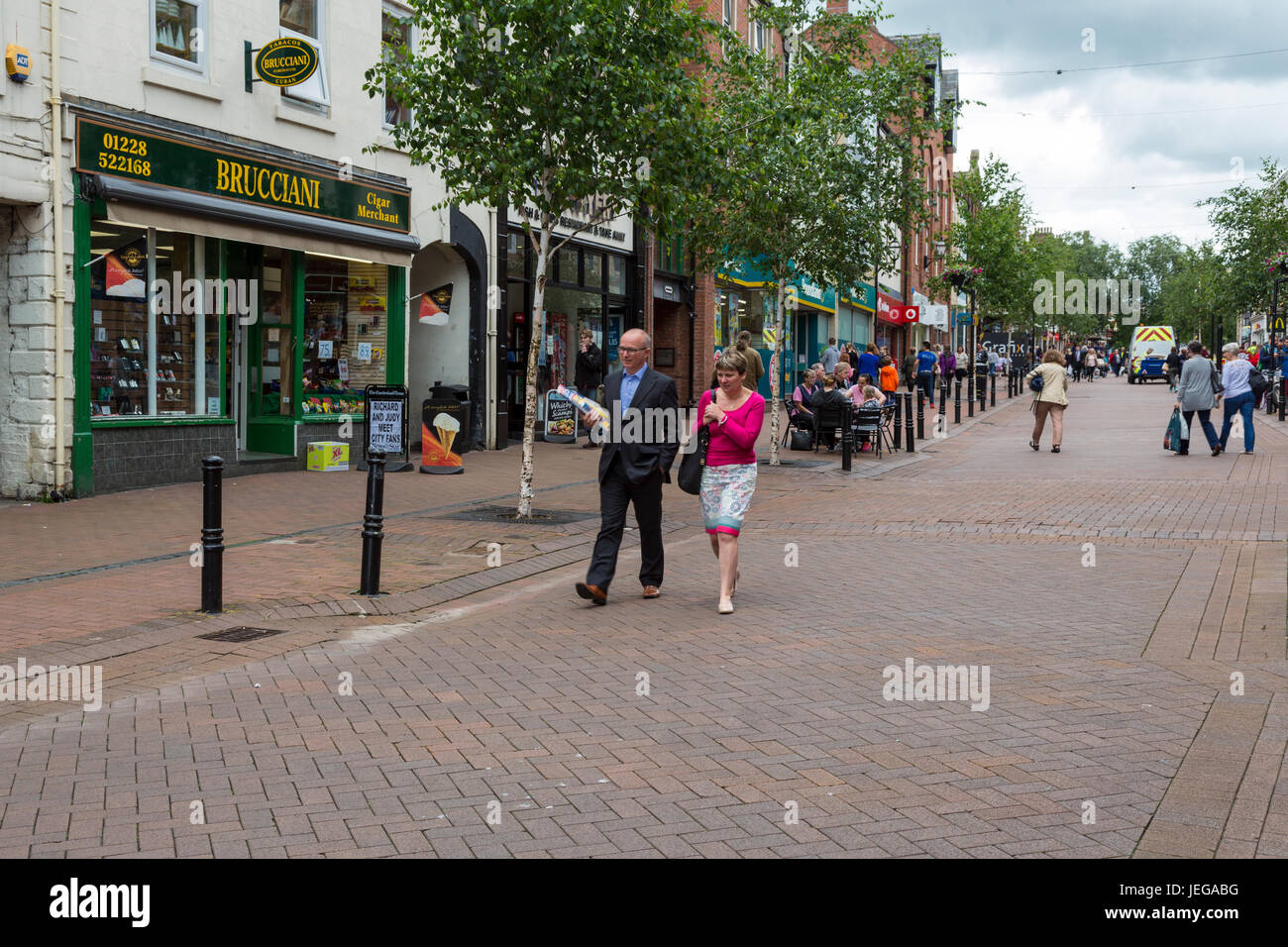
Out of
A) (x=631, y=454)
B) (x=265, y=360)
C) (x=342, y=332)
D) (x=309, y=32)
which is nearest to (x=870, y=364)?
(x=342, y=332)

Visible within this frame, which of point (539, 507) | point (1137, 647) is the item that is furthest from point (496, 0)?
point (1137, 647)

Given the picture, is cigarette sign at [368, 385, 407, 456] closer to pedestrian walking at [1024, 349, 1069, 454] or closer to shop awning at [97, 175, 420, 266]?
shop awning at [97, 175, 420, 266]

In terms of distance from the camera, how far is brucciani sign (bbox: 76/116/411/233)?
43.7 feet

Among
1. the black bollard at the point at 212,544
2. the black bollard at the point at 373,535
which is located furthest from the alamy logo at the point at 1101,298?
the black bollard at the point at 212,544

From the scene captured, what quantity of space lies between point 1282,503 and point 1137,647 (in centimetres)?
790

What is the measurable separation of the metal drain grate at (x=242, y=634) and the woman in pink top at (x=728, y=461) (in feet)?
9.23

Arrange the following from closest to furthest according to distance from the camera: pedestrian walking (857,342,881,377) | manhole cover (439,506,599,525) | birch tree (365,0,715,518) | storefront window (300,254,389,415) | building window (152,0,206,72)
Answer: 1. birch tree (365,0,715,518)
2. manhole cover (439,506,599,525)
3. building window (152,0,206,72)
4. storefront window (300,254,389,415)
5. pedestrian walking (857,342,881,377)

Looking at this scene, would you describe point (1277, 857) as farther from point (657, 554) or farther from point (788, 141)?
point (788, 141)

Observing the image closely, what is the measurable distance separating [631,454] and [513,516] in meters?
4.07

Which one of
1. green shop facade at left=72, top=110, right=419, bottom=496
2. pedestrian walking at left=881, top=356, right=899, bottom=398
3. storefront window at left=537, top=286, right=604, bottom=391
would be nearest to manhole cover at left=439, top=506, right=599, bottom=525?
green shop facade at left=72, top=110, right=419, bottom=496

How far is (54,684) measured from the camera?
6277 millimetres

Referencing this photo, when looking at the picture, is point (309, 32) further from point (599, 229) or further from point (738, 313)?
point (738, 313)

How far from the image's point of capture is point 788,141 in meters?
18.0

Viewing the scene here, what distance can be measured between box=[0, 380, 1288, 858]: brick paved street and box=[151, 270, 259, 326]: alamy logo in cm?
329
